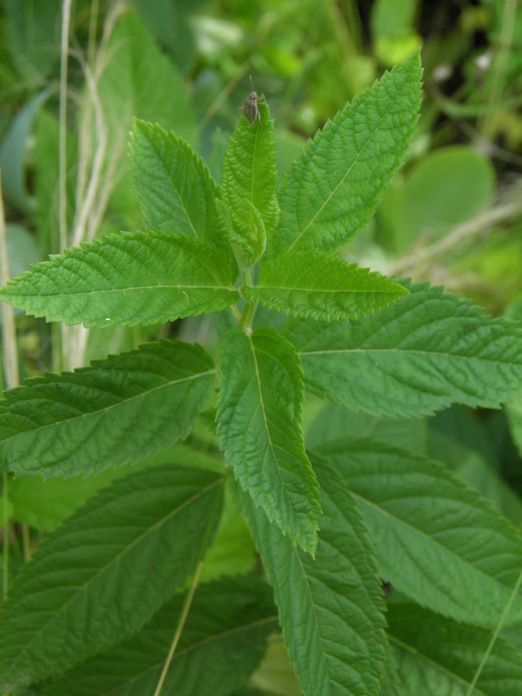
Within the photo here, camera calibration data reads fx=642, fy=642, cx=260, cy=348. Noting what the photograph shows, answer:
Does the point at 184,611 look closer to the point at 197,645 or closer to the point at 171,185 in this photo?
the point at 197,645

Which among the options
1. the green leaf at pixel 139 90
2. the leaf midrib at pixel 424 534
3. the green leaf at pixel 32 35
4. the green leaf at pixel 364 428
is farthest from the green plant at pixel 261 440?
Result: the green leaf at pixel 32 35

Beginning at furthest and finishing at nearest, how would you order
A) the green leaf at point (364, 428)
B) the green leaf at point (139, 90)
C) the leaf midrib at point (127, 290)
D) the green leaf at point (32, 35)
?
the green leaf at point (32, 35) → the green leaf at point (139, 90) → the green leaf at point (364, 428) → the leaf midrib at point (127, 290)

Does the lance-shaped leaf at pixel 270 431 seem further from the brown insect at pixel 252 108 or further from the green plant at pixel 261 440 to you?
the brown insect at pixel 252 108

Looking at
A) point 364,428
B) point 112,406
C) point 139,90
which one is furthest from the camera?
point 139,90

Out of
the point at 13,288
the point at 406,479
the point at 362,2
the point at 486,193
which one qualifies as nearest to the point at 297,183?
the point at 13,288

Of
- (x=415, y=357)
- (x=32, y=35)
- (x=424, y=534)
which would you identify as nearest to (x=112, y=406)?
(x=415, y=357)

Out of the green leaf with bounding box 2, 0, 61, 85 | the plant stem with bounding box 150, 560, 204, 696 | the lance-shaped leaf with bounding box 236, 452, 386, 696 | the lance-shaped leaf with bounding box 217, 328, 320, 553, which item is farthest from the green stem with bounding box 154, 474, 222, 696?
the green leaf with bounding box 2, 0, 61, 85

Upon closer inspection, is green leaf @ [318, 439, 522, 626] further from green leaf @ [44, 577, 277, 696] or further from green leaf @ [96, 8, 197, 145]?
green leaf @ [96, 8, 197, 145]
